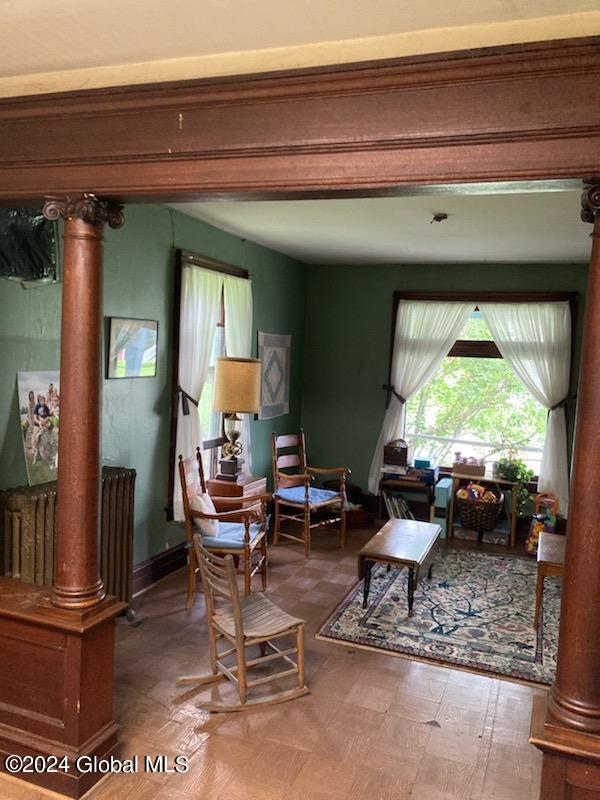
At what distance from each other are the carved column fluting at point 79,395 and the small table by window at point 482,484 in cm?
447

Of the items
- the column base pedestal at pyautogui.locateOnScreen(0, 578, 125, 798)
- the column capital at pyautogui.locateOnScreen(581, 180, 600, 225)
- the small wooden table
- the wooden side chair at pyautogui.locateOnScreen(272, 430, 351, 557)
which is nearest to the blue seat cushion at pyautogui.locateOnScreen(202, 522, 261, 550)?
the wooden side chair at pyautogui.locateOnScreen(272, 430, 351, 557)

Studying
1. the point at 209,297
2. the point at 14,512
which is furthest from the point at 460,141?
the point at 209,297

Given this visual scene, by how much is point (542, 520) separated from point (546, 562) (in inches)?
71.8

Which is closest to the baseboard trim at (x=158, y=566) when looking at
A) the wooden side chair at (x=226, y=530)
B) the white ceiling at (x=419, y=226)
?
the wooden side chair at (x=226, y=530)

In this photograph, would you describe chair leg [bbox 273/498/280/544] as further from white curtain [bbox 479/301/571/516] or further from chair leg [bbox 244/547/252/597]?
white curtain [bbox 479/301/571/516]

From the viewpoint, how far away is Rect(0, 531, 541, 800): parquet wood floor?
102 inches

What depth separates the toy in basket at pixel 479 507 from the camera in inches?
242

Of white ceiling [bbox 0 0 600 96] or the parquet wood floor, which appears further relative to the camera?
the parquet wood floor

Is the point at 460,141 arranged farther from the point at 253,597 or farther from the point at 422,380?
the point at 422,380

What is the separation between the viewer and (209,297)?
511cm

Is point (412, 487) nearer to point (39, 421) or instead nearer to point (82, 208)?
point (39, 421)

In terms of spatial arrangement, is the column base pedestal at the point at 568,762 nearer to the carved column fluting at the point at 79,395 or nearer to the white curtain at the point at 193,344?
the carved column fluting at the point at 79,395

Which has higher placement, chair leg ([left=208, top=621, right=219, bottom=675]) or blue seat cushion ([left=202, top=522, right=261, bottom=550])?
blue seat cushion ([left=202, top=522, right=261, bottom=550])

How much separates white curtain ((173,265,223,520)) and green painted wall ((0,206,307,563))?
0.35 ft
